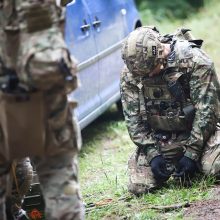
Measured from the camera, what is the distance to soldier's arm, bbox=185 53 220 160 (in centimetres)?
509

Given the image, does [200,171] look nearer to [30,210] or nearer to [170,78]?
[170,78]

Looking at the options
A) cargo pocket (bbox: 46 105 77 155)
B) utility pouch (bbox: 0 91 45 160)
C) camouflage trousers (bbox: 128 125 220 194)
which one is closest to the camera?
utility pouch (bbox: 0 91 45 160)

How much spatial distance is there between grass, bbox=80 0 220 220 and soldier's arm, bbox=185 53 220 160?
0.35 m

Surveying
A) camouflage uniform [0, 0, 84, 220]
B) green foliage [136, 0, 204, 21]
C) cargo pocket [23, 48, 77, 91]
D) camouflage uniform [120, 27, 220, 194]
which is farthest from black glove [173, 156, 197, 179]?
green foliage [136, 0, 204, 21]

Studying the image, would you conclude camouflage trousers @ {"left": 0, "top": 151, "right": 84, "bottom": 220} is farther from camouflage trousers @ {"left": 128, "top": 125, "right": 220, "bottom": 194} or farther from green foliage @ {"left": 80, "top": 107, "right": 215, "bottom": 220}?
camouflage trousers @ {"left": 128, "top": 125, "right": 220, "bottom": 194}

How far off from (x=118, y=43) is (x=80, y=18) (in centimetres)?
125

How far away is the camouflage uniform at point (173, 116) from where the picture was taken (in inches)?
201

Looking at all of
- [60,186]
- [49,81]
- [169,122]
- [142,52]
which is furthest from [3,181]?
[169,122]

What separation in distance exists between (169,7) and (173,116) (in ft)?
37.2

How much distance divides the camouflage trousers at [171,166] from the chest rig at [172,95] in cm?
21

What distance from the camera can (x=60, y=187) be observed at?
11.2ft

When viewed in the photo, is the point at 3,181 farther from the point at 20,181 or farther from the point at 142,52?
the point at 142,52

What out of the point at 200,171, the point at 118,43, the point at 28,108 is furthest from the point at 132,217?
the point at 118,43

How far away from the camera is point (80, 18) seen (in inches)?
241
